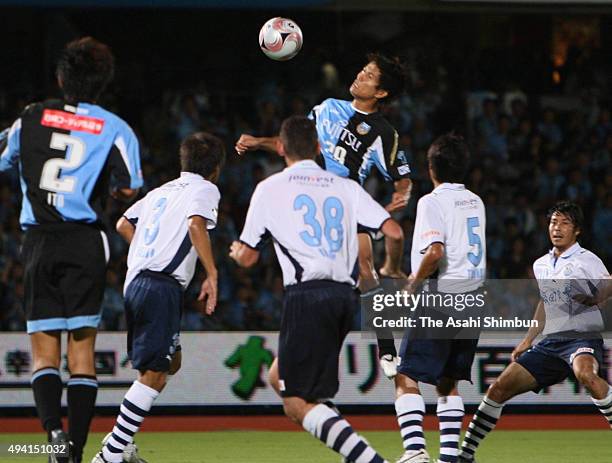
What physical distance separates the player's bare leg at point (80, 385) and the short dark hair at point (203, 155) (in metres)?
1.58

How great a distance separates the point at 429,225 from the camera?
7629 millimetres

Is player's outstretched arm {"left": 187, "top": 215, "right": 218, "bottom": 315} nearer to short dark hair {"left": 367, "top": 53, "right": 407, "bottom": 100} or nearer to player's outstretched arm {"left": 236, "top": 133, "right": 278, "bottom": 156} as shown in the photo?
player's outstretched arm {"left": 236, "top": 133, "right": 278, "bottom": 156}

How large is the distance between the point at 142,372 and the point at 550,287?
10.1 ft

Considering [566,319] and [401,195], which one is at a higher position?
[401,195]

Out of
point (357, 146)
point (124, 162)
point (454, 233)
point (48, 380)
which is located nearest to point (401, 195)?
point (357, 146)

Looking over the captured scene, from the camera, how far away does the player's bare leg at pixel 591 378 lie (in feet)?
27.2

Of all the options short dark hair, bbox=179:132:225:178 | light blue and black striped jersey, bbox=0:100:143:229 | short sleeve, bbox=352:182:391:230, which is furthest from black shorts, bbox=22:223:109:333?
short sleeve, bbox=352:182:391:230

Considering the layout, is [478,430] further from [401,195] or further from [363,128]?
[363,128]

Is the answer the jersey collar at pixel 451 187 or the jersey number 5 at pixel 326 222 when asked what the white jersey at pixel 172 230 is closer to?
the jersey number 5 at pixel 326 222

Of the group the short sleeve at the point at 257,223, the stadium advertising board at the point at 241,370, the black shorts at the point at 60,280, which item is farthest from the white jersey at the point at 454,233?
the stadium advertising board at the point at 241,370

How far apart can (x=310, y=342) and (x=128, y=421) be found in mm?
1667

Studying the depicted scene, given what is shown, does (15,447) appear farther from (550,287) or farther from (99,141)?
(550,287)

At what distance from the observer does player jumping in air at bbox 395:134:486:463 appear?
7.56 meters

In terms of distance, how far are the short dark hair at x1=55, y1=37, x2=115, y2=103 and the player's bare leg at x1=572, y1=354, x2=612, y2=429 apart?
388cm
